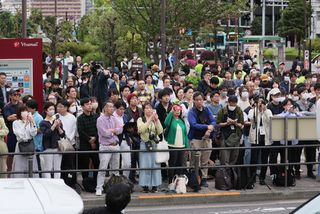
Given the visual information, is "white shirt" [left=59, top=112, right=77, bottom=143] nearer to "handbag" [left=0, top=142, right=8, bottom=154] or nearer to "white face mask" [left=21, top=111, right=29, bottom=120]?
"white face mask" [left=21, top=111, right=29, bottom=120]

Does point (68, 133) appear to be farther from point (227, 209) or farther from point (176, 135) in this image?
point (227, 209)

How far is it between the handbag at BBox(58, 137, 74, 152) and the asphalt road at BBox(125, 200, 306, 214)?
61.6 inches

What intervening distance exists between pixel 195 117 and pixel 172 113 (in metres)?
0.54

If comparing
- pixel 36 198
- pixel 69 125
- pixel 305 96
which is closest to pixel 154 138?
pixel 69 125

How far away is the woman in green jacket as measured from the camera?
13.6 meters

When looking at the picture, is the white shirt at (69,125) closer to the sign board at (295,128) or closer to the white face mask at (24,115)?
the white face mask at (24,115)

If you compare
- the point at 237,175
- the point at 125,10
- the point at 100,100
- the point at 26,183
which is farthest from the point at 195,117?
the point at 125,10

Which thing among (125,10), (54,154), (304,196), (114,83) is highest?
(125,10)

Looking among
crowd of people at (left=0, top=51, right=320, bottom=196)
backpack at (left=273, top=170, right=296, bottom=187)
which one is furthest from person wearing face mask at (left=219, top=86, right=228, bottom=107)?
backpack at (left=273, top=170, right=296, bottom=187)

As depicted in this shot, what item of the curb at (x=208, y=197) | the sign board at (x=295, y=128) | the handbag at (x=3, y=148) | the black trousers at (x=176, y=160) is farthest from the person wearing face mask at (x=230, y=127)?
the handbag at (x=3, y=148)

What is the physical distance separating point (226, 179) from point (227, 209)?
103 cm

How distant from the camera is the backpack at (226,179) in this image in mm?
13781

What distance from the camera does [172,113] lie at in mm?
13633

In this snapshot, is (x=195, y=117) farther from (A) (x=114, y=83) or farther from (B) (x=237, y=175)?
(A) (x=114, y=83)
